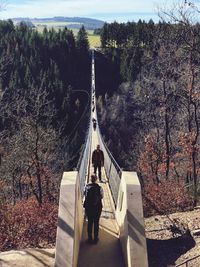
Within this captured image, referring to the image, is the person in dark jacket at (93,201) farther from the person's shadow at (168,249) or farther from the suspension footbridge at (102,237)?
the person's shadow at (168,249)

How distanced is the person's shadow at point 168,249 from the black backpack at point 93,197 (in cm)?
194

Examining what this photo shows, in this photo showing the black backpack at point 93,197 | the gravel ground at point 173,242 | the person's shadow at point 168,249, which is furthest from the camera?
the person's shadow at point 168,249

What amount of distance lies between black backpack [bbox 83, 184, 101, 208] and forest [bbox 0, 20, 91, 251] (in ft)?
15.1

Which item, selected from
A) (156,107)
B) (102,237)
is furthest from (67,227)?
(156,107)

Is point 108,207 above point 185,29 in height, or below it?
below

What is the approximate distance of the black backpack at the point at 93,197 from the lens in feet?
27.4

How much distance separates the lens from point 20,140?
1069 inches

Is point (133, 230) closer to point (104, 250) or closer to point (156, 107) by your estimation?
point (104, 250)

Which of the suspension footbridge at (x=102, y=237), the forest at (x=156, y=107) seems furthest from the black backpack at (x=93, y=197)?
the forest at (x=156, y=107)

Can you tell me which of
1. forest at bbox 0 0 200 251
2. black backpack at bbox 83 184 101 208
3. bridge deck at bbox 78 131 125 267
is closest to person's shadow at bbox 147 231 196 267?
bridge deck at bbox 78 131 125 267

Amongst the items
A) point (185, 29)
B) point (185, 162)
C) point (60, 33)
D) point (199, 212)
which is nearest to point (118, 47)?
point (60, 33)

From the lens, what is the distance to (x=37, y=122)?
26.3 metres

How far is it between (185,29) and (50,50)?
63980mm

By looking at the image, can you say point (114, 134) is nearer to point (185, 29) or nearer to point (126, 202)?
point (185, 29)
